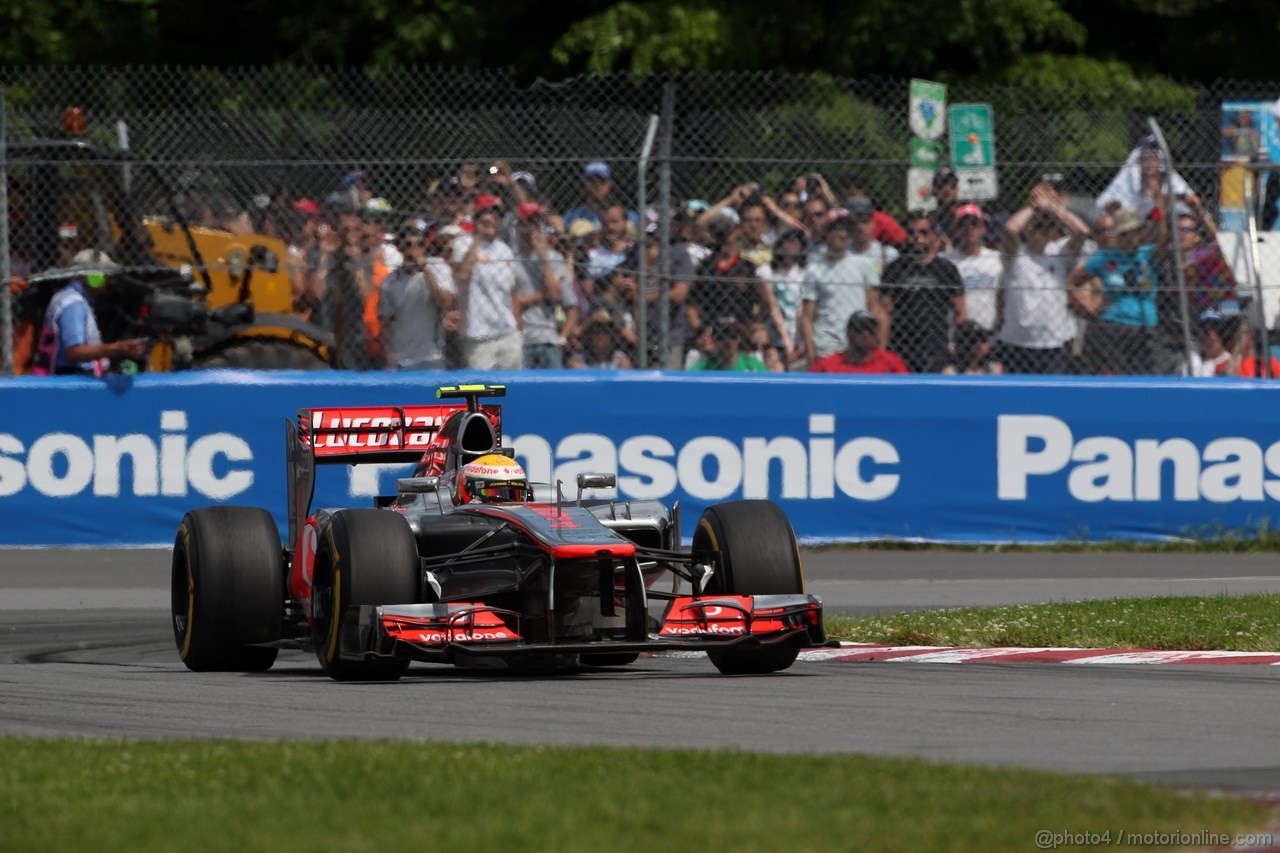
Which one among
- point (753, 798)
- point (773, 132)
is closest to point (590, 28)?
point (773, 132)

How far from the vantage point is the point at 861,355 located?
1554 cm

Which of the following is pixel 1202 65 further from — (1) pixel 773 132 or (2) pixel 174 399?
(2) pixel 174 399

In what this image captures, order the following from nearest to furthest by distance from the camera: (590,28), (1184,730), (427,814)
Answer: (427,814) < (1184,730) < (590,28)

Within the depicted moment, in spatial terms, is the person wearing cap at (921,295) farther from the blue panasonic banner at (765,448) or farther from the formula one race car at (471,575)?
the formula one race car at (471,575)

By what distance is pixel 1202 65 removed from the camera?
2761 cm

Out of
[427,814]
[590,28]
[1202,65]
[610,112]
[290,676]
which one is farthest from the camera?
[1202,65]

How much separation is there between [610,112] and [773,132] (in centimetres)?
116

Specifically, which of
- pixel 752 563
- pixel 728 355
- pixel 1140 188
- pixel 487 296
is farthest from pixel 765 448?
pixel 752 563

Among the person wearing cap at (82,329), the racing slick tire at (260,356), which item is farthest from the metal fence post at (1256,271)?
the person wearing cap at (82,329)

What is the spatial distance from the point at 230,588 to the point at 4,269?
20.0ft

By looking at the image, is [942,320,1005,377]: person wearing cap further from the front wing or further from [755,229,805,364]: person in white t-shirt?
the front wing

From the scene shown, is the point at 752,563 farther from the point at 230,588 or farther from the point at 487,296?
the point at 487,296

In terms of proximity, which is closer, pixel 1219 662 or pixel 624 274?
pixel 1219 662

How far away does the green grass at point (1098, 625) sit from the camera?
34.5 feet
